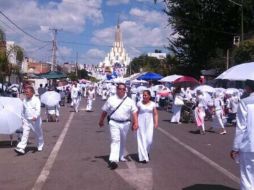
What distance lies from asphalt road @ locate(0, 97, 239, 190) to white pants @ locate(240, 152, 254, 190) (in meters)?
1.68

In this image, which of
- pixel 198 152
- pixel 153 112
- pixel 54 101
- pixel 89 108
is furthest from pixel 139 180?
pixel 89 108

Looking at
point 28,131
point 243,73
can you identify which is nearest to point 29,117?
point 28,131

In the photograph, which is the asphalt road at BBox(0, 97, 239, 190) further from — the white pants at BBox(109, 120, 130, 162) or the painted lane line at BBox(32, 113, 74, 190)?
the white pants at BBox(109, 120, 130, 162)

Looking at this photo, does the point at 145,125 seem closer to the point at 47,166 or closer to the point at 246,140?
the point at 47,166

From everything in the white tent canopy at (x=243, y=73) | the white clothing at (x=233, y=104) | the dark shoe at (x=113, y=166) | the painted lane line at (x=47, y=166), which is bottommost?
the painted lane line at (x=47, y=166)

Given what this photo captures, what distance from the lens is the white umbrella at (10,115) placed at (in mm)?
13570

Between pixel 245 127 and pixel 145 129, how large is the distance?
4.71 m

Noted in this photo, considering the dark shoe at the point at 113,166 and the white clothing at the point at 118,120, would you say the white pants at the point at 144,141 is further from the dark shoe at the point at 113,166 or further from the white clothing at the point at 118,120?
the dark shoe at the point at 113,166

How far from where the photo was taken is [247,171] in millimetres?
7156

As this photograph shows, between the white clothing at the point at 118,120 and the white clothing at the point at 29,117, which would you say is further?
the white clothing at the point at 29,117

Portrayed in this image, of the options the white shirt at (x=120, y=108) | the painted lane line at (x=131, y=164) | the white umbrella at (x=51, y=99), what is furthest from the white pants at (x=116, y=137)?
the white umbrella at (x=51, y=99)

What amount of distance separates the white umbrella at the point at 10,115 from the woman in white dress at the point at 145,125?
3.59 metres

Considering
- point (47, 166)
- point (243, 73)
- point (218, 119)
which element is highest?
point (243, 73)

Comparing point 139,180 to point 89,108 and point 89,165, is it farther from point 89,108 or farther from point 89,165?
point 89,108
